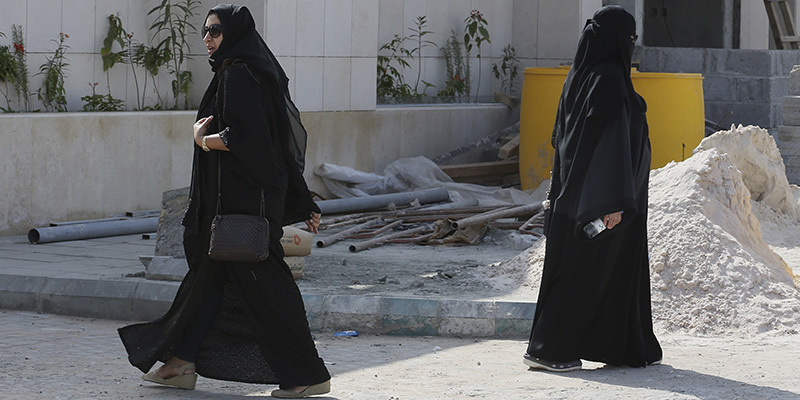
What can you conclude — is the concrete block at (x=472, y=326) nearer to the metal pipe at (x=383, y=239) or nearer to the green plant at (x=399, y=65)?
the metal pipe at (x=383, y=239)

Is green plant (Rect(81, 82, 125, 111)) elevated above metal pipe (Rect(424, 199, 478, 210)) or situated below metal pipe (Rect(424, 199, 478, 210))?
above

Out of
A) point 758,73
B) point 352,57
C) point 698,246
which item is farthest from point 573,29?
point 698,246

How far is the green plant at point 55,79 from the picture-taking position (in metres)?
10.1

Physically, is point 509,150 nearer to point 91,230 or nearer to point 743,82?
point 743,82

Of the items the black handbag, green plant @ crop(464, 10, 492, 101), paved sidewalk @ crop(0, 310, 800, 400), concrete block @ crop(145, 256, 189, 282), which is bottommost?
paved sidewalk @ crop(0, 310, 800, 400)

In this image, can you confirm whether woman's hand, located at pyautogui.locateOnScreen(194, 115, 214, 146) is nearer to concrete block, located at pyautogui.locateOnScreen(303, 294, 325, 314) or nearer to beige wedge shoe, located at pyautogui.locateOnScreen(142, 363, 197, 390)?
beige wedge shoe, located at pyautogui.locateOnScreen(142, 363, 197, 390)

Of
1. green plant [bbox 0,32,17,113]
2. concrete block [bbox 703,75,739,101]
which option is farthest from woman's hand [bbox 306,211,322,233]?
concrete block [bbox 703,75,739,101]

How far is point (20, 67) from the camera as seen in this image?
389 inches

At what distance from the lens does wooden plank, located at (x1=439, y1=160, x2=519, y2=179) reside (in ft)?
43.1

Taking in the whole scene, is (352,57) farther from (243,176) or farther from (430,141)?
(243,176)

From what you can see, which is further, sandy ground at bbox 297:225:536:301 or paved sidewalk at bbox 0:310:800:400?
sandy ground at bbox 297:225:536:301

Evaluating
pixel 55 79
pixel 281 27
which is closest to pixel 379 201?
pixel 281 27

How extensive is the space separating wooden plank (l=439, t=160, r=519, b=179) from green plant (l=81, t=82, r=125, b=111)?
3.89 meters

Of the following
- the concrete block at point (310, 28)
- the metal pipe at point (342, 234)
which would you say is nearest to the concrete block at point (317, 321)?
the metal pipe at point (342, 234)
